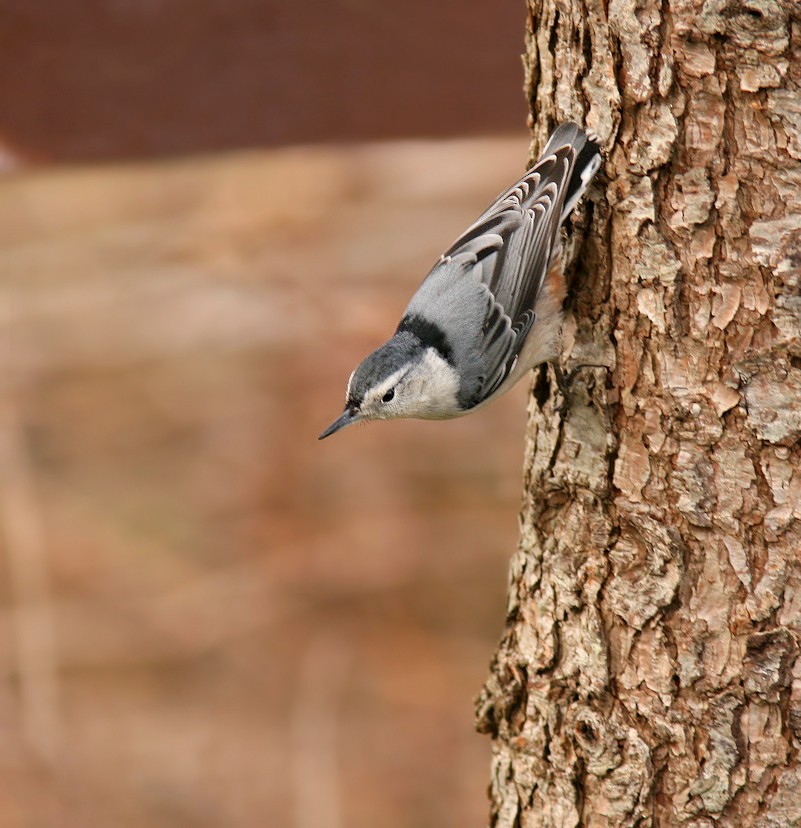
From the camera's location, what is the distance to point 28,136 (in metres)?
2.91

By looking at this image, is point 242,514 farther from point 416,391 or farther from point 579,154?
point 579,154

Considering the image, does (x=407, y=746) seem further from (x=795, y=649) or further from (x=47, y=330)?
(x=795, y=649)

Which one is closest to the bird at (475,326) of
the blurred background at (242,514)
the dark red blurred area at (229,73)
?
the dark red blurred area at (229,73)

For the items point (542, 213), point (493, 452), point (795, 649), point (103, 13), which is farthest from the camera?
point (493, 452)

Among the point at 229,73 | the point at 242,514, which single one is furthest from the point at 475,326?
A: the point at 242,514

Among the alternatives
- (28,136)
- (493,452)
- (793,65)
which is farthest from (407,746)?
(793,65)

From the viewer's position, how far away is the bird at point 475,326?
2.32 meters

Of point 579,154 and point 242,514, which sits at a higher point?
point 579,154

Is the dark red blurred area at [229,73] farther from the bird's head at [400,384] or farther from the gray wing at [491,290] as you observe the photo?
the bird's head at [400,384]

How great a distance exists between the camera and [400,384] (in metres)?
2.45

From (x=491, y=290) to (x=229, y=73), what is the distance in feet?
3.41

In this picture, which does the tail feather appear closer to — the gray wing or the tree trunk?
the tree trunk

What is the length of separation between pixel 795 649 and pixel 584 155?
0.97 meters

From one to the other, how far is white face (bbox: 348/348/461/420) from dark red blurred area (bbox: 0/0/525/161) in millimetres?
803
